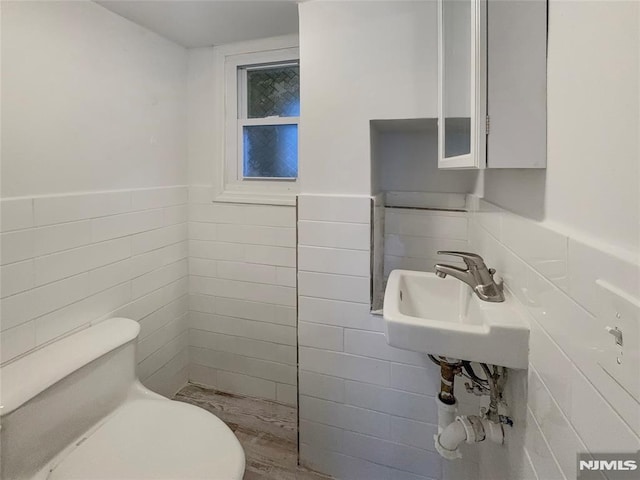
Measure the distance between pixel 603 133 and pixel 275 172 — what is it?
5.52 feet

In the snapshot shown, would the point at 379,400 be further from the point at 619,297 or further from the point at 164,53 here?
the point at 164,53

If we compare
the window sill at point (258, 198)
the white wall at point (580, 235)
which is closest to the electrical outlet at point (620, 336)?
the white wall at point (580, 235)

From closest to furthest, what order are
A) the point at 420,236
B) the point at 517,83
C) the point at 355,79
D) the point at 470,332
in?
the point at 517,83 < the point at 470,332 < the point at 355,79 < the point at 420,236

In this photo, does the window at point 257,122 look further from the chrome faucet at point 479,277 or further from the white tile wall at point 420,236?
the chrome faucet at point 479,277

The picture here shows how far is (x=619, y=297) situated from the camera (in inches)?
18.0

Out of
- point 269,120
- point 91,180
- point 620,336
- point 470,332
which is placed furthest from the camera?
point 269,120

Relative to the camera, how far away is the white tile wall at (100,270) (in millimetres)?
1283

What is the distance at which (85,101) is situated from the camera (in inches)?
59.9

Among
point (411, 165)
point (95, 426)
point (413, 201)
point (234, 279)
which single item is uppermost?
point (411, 165)

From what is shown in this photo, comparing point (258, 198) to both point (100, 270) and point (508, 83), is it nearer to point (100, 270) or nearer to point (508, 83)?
point (100, 270)

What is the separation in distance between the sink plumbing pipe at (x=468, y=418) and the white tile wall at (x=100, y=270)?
1455 millimetres

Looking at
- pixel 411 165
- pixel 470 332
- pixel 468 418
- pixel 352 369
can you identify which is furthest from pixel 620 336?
pixel 411 165

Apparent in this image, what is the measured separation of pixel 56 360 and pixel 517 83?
5.37 feet

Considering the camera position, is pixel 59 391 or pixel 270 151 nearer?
pixel 59 391
